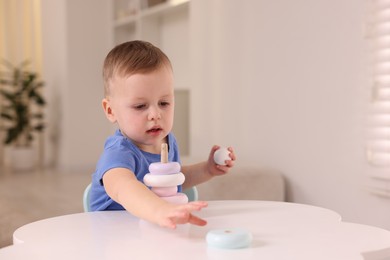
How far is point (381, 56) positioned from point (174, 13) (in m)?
2.20

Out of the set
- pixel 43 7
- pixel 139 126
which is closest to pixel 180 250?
pixel 139 126

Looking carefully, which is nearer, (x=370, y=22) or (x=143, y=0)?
(x=370, y=22)

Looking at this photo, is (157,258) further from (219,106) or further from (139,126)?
(219,106)

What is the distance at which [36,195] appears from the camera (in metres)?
2.98

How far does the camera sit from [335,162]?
1814 millimetres

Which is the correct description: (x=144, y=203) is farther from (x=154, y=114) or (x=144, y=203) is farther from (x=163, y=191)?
(x=154, y=114)

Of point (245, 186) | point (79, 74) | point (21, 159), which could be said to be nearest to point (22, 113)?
point (21, 159)

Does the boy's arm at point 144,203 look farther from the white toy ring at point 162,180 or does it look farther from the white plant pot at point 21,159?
the white plant pot at point 21,159

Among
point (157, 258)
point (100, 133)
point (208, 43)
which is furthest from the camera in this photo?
point (100, 133)

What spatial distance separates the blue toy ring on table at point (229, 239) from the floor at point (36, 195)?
1526 mm

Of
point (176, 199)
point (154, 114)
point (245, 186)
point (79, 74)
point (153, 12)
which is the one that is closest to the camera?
point (176, 199)

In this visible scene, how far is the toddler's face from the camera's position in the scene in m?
1.05

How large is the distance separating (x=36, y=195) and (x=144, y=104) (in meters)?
2.14

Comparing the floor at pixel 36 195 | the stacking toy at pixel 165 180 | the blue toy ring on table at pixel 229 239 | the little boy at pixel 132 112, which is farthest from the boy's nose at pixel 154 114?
the floor at pixel 36 195
